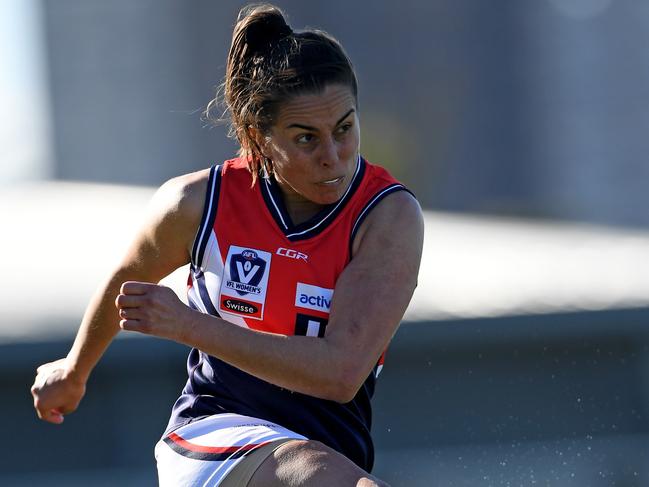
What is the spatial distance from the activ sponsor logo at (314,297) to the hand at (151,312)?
0.36 meters

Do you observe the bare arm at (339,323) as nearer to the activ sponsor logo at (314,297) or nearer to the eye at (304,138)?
the activ sponsor logo at (314,297)

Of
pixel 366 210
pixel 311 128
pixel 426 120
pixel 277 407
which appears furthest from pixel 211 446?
pixel 426 120

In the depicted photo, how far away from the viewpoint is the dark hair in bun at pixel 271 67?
3.01 metres

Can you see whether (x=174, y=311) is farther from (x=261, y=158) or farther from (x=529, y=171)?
(x=529, y=171)

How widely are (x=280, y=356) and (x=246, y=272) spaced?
35cm

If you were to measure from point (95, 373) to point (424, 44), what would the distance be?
347 cm

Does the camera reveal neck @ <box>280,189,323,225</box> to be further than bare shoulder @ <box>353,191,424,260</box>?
Yes

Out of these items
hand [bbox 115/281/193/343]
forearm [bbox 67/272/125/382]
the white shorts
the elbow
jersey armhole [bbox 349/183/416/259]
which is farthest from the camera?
forearm [bbox 67/272/125/382]

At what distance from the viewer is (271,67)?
3047mm

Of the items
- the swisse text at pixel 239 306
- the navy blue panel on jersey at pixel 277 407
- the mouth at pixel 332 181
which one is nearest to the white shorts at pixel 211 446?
the navy blue panel on jersey at pixel 277 407

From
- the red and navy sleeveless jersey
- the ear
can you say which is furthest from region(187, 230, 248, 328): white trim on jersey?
the ear

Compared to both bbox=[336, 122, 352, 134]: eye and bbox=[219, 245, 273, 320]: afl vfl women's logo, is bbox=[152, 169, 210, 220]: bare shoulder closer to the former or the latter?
bbox=[219, 245, 273, 320]: afl vfl women's logo

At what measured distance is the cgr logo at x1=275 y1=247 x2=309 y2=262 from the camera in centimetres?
309

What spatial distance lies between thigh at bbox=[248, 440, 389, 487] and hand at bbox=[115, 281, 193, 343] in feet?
1.21
